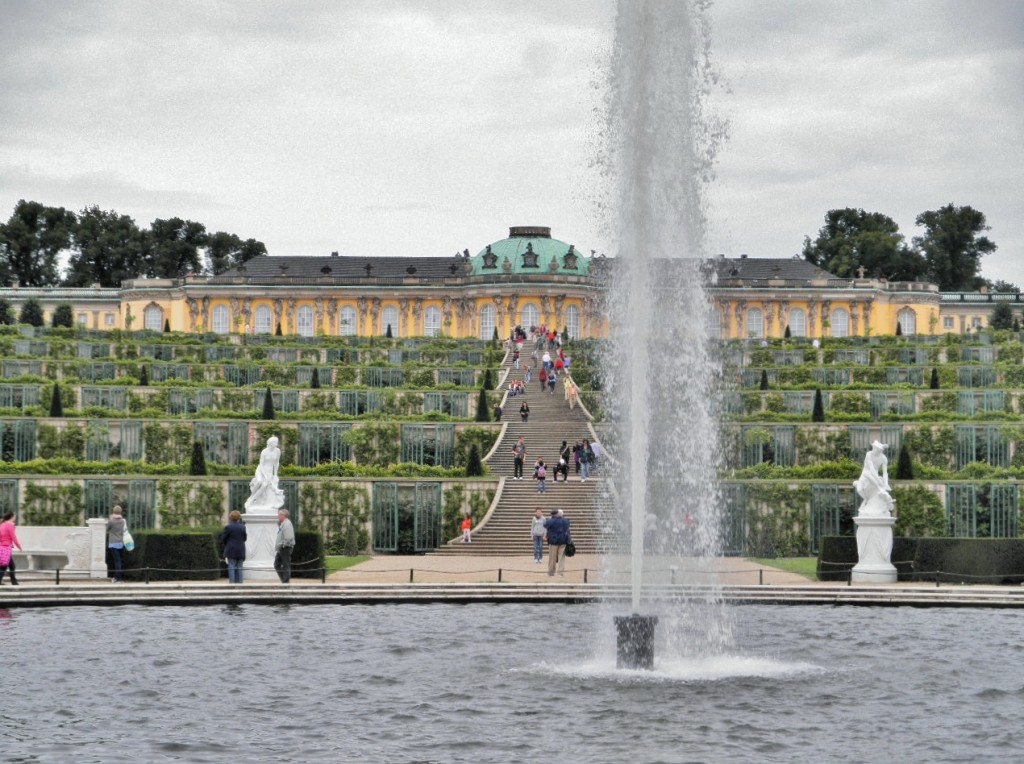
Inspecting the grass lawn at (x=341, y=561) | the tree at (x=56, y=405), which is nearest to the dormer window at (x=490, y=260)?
the tree at (x=56, y=405)

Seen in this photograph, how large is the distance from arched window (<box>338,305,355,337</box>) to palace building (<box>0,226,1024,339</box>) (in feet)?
0.19

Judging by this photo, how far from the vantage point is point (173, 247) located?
3996 inches

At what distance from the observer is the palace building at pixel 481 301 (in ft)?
308

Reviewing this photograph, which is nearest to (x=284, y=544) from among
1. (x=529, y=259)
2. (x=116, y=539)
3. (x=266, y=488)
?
(x=266, y=488)

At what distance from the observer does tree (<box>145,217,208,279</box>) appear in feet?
333

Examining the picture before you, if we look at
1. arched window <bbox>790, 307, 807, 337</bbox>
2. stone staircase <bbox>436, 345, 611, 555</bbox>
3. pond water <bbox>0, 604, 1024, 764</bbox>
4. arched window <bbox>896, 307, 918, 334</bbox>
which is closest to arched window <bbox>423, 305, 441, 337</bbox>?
arched window <bbox>790, 307, 807, 337</bbox>

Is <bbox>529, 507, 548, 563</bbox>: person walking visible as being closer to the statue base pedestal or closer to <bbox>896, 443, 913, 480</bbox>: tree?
the statue base pedestal

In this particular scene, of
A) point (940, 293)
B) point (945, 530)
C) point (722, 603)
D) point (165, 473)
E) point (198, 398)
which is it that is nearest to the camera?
point (722, 603)

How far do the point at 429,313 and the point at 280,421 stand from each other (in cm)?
5649

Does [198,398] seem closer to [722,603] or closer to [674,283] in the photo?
[722,603]

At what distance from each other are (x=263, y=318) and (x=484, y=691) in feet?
263

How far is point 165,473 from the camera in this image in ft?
123

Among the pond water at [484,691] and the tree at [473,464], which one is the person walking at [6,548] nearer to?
the pond water at [484,691]

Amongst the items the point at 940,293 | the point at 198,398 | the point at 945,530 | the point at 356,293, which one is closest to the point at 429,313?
the point at 356,293
